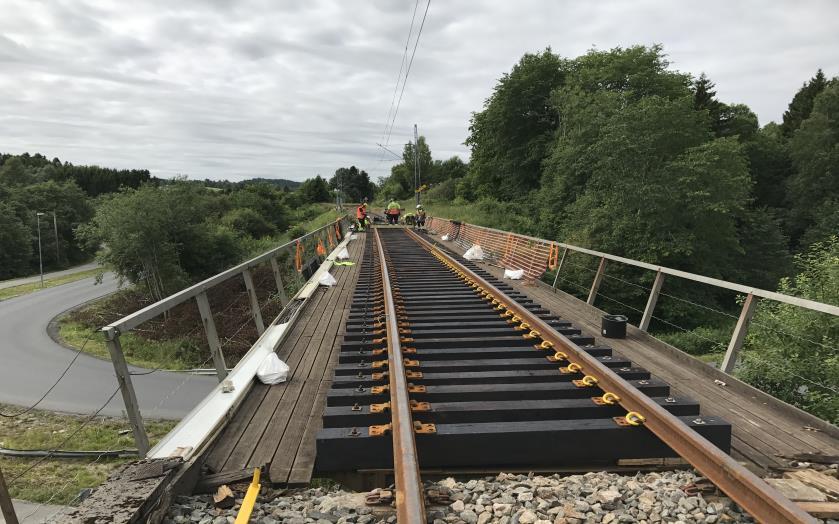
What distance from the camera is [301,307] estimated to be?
780 cm

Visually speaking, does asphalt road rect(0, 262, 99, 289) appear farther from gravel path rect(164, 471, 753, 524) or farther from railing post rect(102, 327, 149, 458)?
gravel path rect(164, 471, 753, 524)

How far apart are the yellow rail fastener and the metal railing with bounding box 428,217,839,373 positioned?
4256 mm

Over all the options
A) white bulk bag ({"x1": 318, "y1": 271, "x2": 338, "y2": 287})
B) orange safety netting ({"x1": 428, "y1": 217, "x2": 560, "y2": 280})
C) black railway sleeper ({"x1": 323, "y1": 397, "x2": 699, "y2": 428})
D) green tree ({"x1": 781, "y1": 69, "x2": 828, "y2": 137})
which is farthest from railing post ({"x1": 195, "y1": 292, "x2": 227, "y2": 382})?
green tree ({"x1": 781, "y1": 69, "x2": 828, "y2": 137})

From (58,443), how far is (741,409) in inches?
862

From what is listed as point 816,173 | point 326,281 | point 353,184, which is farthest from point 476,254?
point 353,184

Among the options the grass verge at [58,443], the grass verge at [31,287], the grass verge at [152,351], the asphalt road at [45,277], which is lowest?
the asphalt road at [45,277]

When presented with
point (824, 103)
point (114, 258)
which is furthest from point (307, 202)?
point (824, 103)

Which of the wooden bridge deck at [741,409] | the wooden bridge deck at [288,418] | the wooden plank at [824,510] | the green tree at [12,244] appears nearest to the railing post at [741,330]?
the wooden bridge deck at [741,409]

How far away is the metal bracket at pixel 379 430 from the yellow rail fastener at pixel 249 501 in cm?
72

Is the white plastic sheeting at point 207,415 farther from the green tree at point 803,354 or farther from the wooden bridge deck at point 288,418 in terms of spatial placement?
the green tree at point 803,354

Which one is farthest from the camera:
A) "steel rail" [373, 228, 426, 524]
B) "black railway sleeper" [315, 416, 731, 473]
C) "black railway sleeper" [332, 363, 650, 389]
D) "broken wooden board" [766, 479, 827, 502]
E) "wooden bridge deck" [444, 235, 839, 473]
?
"black railway sleeper" [332, 363, 650, 389]

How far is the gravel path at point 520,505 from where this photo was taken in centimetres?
252

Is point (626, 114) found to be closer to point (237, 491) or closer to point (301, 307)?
point (301, 307)

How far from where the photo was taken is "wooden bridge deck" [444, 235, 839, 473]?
11.1 ft
